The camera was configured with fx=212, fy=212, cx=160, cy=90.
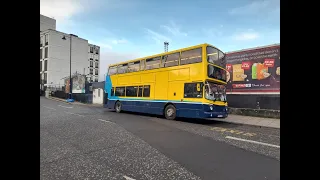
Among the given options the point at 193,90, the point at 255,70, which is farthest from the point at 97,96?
the point at 255,70

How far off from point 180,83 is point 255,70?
6.47 metres

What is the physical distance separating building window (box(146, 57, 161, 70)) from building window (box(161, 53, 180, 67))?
466 mm

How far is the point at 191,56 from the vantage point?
12328 mm

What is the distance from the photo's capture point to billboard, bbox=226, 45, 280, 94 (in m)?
Result: 14.5

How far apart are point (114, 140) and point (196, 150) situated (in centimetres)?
281

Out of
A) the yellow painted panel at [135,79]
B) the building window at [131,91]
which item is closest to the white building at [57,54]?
the building window at [131,91]

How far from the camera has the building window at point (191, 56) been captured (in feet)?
39.0

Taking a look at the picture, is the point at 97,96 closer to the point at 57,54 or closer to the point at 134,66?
the point at 134,66

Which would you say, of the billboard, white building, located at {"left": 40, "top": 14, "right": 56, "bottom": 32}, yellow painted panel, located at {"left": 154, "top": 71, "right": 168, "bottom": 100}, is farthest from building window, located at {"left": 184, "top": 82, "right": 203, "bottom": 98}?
white building, located at {"left": 40, "top": 14, "right": 56, "bottom": 32}

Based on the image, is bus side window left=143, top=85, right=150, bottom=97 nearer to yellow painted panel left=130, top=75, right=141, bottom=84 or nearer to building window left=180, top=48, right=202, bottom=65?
yellow painted panel left=130, top=75, right=141, bottom=84

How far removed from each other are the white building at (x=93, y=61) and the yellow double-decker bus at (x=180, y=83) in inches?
2209

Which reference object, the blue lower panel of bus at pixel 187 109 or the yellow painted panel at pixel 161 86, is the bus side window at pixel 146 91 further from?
the yellow painted panel at pixel 161 86

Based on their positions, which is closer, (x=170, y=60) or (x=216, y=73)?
(x=216, y=73)
